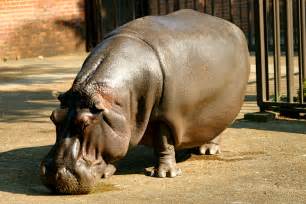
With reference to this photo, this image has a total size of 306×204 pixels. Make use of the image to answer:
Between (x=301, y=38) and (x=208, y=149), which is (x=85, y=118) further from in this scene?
(x=301, y=38)

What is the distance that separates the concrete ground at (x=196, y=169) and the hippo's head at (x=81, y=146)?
13cm

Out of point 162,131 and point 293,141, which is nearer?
point 162,131

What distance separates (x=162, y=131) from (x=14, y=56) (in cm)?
1308

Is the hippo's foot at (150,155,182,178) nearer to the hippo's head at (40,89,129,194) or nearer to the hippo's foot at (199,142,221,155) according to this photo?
the hippo's head at (40,89,129,194)

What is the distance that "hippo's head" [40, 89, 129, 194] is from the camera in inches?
257

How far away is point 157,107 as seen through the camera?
22.8ft

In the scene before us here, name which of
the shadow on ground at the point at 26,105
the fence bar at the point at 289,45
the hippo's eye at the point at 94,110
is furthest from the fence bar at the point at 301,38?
the hippo's eye at the point at 94,110

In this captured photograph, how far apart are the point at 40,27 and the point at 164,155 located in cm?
1327

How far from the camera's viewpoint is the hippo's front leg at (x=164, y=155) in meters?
7.16

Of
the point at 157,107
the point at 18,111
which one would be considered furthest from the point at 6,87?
the point at 157,107

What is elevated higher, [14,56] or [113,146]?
[113,146]

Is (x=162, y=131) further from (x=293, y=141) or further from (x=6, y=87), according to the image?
(x=6, y=87)

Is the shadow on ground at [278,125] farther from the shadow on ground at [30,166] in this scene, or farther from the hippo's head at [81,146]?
the hippo's head at [81,146]

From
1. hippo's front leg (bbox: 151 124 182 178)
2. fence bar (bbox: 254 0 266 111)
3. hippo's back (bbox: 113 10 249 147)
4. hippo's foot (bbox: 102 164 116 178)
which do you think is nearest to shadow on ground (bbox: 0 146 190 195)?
hippo's front leg (bbox: 151 124 182 178)
